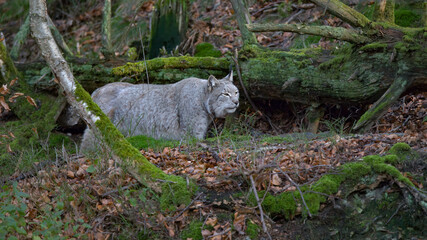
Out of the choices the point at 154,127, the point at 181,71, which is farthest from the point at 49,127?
the point at 181,71

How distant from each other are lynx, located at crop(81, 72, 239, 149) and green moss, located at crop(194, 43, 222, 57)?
2.04 m

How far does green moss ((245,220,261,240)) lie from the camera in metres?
4.33

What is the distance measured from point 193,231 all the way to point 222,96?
3.76 m

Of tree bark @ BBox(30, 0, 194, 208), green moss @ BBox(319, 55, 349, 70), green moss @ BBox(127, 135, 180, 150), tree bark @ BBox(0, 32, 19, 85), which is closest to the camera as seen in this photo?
tree bark @ BBox(30, 0, 194, 208)

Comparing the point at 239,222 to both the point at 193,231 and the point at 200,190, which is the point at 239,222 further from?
the point at 200,190

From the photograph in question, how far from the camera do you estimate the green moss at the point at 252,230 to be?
4332mm

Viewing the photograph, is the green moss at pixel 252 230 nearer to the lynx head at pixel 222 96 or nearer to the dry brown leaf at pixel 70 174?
the dry brown leaf at pixel 70 174

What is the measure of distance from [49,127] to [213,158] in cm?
439

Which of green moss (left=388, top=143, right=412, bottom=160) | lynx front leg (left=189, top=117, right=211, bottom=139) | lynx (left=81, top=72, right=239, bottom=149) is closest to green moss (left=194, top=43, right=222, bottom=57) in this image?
lynx (left=81, top=72, right=239, bottom=149)

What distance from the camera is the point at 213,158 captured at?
230 inches

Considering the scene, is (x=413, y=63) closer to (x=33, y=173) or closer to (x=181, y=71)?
(x=181, y=71)

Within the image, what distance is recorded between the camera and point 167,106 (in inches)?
332

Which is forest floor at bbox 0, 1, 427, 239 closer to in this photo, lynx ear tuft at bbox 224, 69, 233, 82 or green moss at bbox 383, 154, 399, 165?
green moss at bbox 383, 154, 399, 165

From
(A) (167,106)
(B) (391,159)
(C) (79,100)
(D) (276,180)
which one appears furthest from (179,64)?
(B) (391,159)
